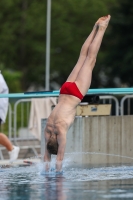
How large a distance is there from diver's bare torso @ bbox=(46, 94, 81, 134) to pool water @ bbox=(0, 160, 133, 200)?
594mm

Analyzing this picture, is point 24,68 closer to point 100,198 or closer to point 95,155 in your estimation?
point 95,155

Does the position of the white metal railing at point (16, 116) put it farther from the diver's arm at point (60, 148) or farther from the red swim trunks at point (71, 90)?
the diver's arm at point (60, 148)

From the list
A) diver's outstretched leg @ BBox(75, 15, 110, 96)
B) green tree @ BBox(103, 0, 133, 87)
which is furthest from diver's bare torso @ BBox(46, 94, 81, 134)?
green tree @ BBox(103, 0, 133, 87)

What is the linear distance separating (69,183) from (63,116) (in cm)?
180

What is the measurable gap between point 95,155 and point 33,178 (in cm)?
278

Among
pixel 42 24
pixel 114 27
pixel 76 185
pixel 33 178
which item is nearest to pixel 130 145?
pixel 33 178

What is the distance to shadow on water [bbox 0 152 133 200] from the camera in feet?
25.9

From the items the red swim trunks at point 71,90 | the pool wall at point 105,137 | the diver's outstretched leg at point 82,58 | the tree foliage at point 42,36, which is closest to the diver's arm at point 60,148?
the red swim trunks at point 71,90

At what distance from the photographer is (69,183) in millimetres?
9164

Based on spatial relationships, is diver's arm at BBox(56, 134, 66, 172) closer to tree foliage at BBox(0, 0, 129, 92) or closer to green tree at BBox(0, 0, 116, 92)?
tree foliage at BBox(0, 0, 129, 92)

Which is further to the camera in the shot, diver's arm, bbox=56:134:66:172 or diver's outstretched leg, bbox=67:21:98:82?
diver's outstretched leg, bbox=67:21:98:82

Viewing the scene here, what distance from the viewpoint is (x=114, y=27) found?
40.8 meters

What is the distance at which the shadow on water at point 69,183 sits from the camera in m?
7.88

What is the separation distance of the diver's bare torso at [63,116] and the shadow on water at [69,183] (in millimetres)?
497
